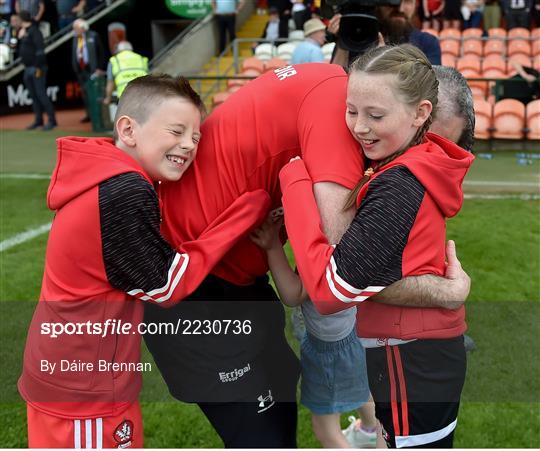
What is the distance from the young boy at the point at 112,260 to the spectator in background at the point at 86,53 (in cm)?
1089

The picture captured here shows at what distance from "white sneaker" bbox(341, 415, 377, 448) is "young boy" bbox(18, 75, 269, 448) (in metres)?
1.28

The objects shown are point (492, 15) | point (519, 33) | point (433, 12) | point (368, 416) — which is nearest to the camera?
point (368, 416)

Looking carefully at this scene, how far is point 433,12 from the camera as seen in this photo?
14.0 metres

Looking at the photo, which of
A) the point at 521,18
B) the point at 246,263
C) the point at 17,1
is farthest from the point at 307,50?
the point at 17,1

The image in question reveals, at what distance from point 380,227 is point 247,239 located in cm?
46

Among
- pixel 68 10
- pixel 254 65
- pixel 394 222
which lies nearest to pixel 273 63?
pixel 254 65

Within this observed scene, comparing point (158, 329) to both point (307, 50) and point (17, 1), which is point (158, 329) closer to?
point (307, 50)

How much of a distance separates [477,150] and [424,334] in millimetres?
8189

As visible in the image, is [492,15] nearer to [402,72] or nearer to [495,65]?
[495,65]

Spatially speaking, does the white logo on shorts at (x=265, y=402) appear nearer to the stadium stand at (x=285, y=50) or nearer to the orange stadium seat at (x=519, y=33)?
the stadium stand at (x=285, y=50)

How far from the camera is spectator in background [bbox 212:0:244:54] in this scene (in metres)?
14.7

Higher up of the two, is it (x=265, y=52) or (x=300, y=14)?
(x=300, y=14)

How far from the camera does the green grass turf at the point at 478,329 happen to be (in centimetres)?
299
